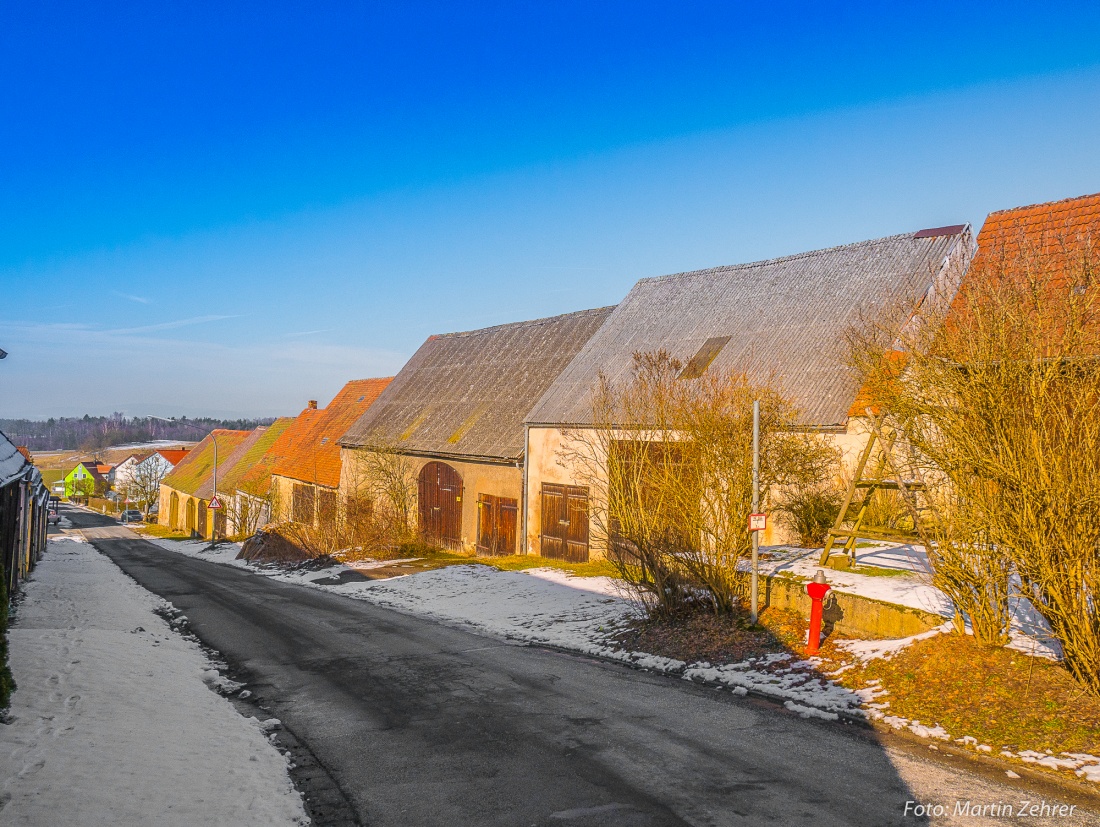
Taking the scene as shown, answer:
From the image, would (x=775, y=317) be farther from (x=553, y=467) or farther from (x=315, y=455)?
(x=315, y=455)

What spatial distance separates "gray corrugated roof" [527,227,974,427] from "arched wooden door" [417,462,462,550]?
4.37 m

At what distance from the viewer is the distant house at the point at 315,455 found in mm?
32944

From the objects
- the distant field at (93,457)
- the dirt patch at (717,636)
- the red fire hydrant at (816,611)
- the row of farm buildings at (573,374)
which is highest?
the row of farm buildings at (573,374)

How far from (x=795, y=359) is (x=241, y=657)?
1298cm

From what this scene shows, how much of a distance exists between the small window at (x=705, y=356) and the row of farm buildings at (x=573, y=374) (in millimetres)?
42

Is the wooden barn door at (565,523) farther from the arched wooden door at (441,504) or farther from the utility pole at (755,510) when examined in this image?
the utility pole at (755,510)

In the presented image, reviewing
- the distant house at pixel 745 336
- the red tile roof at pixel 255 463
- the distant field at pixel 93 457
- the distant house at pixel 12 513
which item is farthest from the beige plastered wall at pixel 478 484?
the distant field at pixel 93 457

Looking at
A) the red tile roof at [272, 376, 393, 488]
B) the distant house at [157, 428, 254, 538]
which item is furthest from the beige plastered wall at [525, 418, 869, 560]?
the distant house at [157, 428, 254, 538]

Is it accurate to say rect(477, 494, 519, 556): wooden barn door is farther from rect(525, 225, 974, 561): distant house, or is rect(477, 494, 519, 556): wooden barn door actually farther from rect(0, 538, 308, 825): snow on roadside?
rect(0, 538, 308, 825): snow on roadside

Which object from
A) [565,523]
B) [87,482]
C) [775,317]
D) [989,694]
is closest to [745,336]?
[775,317]

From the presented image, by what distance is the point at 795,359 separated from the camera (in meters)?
18.3

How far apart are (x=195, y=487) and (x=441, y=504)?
29232 mm

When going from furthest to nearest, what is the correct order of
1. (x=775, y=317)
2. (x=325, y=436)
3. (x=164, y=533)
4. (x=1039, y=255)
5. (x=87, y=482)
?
1. (x=87, y=482)
2. (x=164, y=533)
3. (x=325, y=436)
4. (x=775, y=317)
5. (x=1039, y=255)

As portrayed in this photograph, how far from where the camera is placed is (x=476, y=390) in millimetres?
28875
